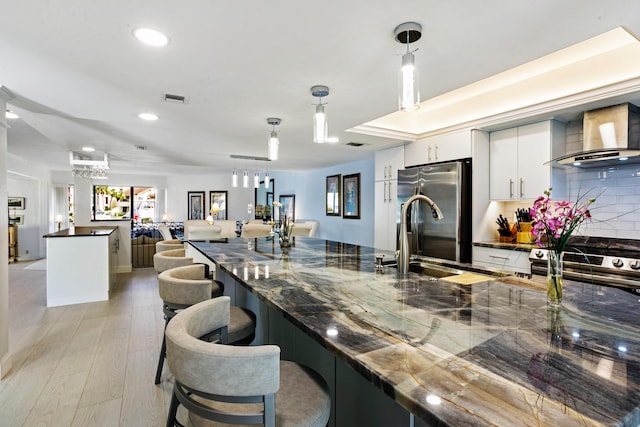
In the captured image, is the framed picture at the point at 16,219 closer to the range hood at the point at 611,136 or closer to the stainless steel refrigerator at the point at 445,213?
the stainless steel refrigerator at the point at 445,213

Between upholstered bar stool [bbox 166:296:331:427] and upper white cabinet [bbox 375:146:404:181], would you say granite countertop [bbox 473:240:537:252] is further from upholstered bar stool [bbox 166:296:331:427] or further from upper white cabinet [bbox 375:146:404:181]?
upholstered bar stool [bbox 166:296:331:427]

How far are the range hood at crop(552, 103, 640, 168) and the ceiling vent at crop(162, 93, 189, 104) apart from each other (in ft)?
10.6

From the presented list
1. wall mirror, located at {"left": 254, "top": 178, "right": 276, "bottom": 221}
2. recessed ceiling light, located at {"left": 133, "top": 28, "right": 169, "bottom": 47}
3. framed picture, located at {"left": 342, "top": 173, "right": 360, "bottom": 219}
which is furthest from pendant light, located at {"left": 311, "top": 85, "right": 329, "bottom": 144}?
wall mirror, located at {"left": 254, "top": 178, "right": 276, "bottom": 221}

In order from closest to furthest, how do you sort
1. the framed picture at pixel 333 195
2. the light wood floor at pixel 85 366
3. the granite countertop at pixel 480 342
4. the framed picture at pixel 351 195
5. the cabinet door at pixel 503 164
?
1. the granite countertop at pixel 480 342
2. the light wood floor at pixel 85 366
3. the cabinet door at pixel 503 164
4. the framed picture at pixel 351 195
5. the framed picture at pixel 333 195

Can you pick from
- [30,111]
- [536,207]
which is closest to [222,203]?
[30,111]

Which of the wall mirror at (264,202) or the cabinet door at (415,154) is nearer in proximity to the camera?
the cabinet door at (415,154)

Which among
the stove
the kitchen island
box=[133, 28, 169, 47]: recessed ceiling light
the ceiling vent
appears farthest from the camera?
the kitchen island

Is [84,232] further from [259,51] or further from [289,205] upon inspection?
[289,205]

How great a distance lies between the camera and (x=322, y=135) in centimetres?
225

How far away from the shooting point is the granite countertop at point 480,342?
623mm

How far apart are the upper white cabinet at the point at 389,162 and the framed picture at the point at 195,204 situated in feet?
25.6

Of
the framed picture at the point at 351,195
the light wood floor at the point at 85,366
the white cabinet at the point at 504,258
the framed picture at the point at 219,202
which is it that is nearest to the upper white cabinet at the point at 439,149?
the white cabinet at the point at 504,258

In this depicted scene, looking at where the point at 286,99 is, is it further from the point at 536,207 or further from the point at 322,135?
the point at 536,207

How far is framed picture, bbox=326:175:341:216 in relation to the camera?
6.99 metres
